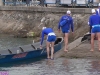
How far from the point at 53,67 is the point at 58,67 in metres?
0.20

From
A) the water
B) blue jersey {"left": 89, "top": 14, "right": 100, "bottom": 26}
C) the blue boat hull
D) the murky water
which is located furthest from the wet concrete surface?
the water

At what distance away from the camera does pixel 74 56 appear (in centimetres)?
1694

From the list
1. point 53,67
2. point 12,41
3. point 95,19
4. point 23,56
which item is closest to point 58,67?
point 53,67

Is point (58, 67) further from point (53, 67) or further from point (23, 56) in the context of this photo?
point (23, 56)

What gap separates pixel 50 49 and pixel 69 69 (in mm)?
2977

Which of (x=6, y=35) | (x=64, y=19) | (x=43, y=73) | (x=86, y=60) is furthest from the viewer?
(x=6, y=35)

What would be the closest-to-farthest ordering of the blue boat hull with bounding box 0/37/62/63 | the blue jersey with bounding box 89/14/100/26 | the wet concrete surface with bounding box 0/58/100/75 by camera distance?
the wet concrete surface with bounding box 0/58/100/75 → the blue boat hull with bounding box 0/37/62/63 → the blue jersey with bounding box 89/14/100/26

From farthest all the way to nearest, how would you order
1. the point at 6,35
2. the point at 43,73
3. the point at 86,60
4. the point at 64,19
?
the point at 6,35, the point at 64,19, the point at 86,60, the point at 43,73

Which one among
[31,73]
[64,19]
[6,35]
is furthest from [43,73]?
[6,35]

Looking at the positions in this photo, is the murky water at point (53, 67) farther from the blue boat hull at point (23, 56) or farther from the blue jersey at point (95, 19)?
the blue jersey at point (95, 19)

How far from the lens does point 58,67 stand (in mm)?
15211

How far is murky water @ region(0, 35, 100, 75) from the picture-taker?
1429cm

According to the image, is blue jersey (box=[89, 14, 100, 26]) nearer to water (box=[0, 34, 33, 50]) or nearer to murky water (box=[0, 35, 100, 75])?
murky water (box=[0, 35, 100, 75])

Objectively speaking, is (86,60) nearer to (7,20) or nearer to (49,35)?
(49,35)
